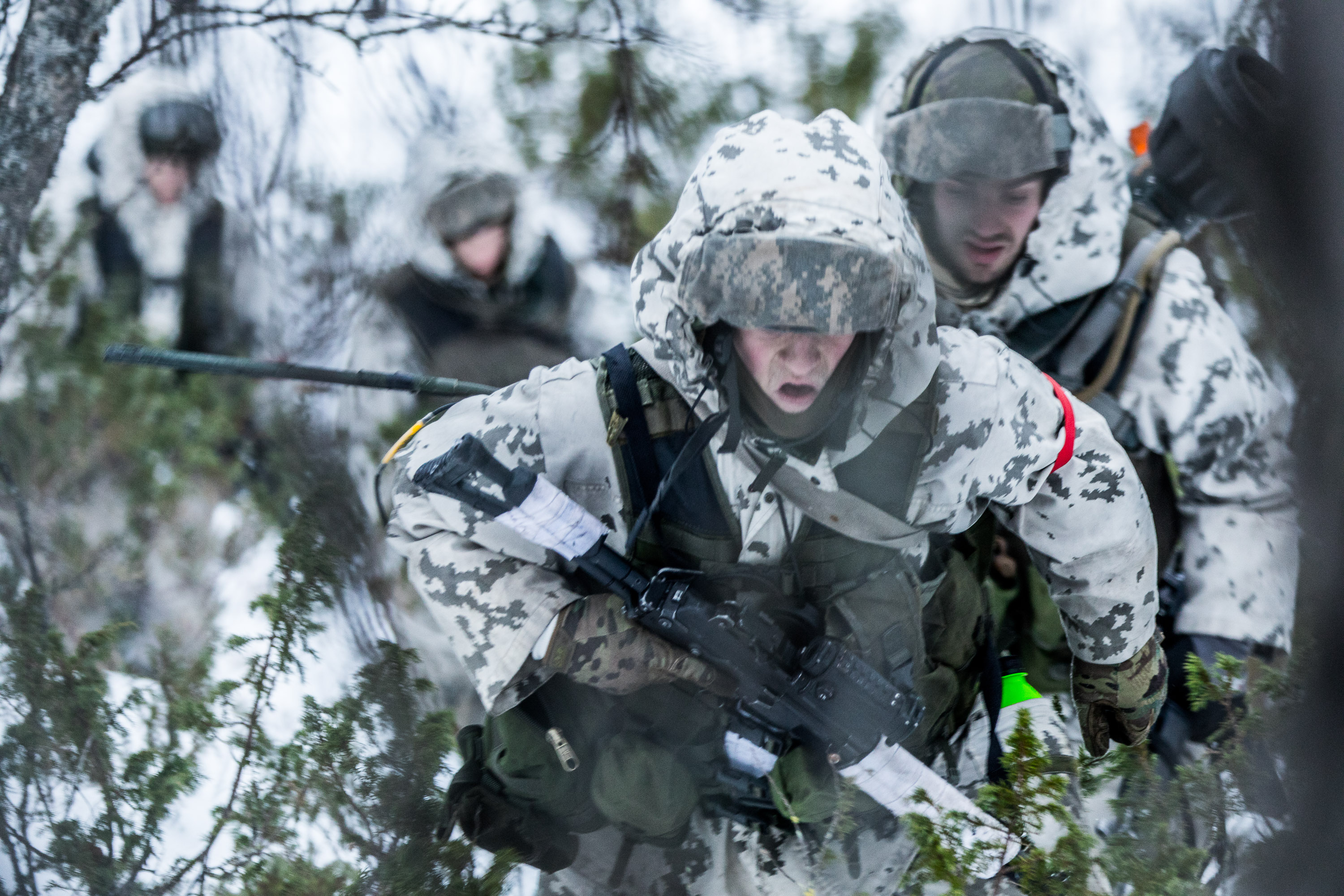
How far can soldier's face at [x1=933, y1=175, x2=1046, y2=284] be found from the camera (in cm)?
254

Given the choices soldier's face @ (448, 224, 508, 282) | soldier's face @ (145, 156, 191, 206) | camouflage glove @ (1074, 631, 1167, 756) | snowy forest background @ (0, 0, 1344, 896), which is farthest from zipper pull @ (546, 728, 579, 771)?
soldier's face @ (145, 156, 191, 206)

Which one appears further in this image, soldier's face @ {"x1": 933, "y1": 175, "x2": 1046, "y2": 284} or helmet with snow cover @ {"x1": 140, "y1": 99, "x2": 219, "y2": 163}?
helmet with snow cover @ {"x1": 140, "y1": 99, "x2": 219, "y2": 163}

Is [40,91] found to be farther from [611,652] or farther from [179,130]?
[611,652]

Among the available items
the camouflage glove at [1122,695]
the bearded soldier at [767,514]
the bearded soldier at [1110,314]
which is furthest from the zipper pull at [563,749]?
the bearded soldier at [1110,314]

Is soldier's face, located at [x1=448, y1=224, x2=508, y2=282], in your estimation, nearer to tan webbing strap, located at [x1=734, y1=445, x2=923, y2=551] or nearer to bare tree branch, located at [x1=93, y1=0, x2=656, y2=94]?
bare tree branch, located at [x1=93, y1=0, x2=656, y2=94]

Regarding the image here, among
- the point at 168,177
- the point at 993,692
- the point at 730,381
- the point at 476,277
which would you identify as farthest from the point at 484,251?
the point at 993,692

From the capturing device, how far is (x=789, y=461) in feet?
5.80

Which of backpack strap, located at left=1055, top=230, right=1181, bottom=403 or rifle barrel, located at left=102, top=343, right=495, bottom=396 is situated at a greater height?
rifle barrel, located at left=102, top=343, right=495, bottom=396

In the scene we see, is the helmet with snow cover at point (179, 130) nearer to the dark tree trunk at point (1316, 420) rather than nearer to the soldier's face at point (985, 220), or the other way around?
the soldier's face at point (985, 220)

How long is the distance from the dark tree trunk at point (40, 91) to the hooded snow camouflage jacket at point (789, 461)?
1.38 m

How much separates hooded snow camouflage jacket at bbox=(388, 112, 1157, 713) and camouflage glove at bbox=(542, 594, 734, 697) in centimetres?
5

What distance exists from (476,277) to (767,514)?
1774mm

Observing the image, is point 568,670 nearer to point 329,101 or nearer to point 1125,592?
point 1125,592

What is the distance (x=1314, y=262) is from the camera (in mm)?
2510
